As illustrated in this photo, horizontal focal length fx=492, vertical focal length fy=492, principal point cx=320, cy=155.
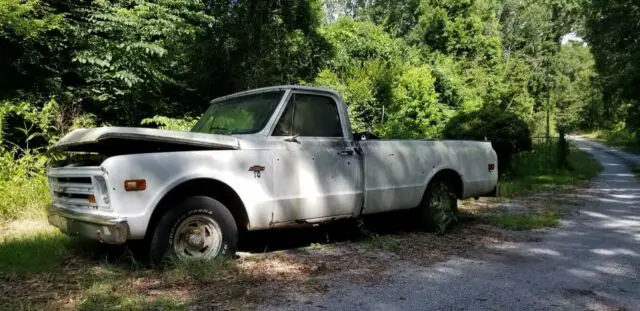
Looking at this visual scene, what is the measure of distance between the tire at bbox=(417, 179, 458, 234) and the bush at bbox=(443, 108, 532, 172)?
9.45 m

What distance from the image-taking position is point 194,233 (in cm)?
497

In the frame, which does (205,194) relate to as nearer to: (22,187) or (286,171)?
(286,171)

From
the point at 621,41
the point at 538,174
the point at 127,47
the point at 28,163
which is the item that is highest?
the point at 621,41

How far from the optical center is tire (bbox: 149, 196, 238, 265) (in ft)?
15.6

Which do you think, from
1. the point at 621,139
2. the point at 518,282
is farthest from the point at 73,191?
the point at 621,139

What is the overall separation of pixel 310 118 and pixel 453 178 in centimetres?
275

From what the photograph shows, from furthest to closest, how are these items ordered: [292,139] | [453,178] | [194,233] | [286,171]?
[453,178] → [292,139] → [286,171] → [194,233]

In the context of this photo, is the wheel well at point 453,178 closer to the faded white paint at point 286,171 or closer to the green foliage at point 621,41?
the faded white paint at point 286,171

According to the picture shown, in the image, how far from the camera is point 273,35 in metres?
19.2

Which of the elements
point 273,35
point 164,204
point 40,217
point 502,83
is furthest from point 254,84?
point 502,83

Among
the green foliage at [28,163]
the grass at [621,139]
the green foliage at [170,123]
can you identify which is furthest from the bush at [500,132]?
the grass at [621,139]

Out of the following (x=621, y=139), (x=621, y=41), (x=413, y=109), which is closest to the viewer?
(x=413, y=109)

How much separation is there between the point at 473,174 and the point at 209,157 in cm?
438

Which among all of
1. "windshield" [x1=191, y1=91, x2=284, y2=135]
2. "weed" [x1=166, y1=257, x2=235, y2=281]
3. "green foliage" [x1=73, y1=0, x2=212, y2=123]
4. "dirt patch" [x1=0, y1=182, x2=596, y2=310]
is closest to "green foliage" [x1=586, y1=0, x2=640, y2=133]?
"dirt patch" [x1=0, y1=182, x2=596, y2=310]
